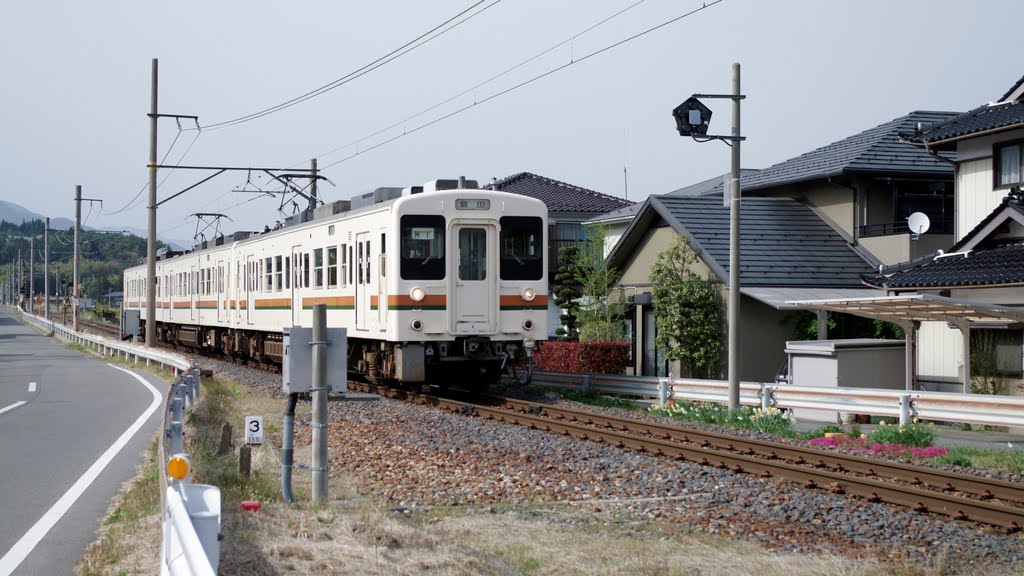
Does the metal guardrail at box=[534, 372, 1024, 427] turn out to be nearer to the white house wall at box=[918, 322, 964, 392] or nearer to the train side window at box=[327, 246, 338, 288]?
the white house wall at box=[918, 322, 964, 392]

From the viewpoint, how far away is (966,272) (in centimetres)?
1623

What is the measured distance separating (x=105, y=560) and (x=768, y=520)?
14.9 ft

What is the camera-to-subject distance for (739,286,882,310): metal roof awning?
19.6 m

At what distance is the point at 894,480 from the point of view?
9.57m

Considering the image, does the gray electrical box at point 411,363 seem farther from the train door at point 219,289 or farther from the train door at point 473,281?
the train door at point 219,289

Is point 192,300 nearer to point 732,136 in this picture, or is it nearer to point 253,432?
point 732,136

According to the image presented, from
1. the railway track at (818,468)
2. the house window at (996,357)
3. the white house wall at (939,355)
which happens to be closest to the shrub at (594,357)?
the white house wall at (939,355)

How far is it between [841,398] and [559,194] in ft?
91.9

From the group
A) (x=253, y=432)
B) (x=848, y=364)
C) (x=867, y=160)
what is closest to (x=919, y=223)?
(x=867, y=160)

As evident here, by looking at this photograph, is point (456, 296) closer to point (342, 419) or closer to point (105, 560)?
point (342, 419)

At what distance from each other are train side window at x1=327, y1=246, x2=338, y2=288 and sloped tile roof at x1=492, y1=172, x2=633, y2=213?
70.3 ft

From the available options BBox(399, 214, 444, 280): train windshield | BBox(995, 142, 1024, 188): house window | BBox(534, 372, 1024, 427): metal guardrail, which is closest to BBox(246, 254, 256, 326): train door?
BBox(534, 372, 1024, 427): metal guardrail

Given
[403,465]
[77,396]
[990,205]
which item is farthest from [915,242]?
[77,396]

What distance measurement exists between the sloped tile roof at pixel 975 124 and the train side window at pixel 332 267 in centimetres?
985
